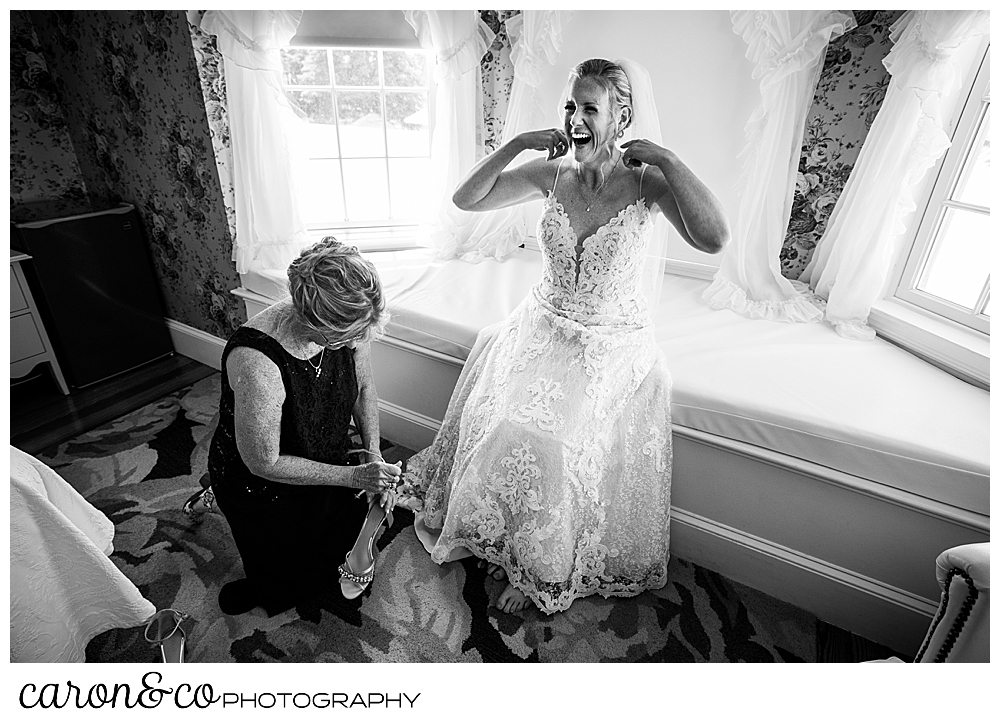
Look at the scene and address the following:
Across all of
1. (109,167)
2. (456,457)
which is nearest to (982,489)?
(456,457)

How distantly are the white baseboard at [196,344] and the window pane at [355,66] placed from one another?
152cm

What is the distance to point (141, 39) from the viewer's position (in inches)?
91.1

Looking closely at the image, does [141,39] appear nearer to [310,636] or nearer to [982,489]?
[310,636]

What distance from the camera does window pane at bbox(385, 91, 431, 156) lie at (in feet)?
8.73

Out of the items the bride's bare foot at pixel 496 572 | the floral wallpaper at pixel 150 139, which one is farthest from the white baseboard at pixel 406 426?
the floral wallpaper at pixel 150 139

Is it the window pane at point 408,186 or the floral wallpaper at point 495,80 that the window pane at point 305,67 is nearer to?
the window pane at point 408,186

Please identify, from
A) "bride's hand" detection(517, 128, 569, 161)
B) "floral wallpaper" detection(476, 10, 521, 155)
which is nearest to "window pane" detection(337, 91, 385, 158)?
"floral wallpaper" detection(476, 10, 521, 155)

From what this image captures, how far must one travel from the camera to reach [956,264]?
182 cm

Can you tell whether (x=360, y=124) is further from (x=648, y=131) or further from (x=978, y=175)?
(x=978, y=175)

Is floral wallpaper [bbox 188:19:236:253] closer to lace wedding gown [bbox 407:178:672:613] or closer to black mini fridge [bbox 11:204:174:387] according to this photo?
black mini fridge [bbox 11:204:174:387]

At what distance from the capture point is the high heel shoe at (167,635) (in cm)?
136

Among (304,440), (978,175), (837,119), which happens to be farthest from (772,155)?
(304,440)

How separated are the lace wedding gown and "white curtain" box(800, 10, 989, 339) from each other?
2.89ft

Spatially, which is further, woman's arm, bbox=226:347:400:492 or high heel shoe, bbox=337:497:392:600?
high heel shoe, bbox=337:497:392:600
